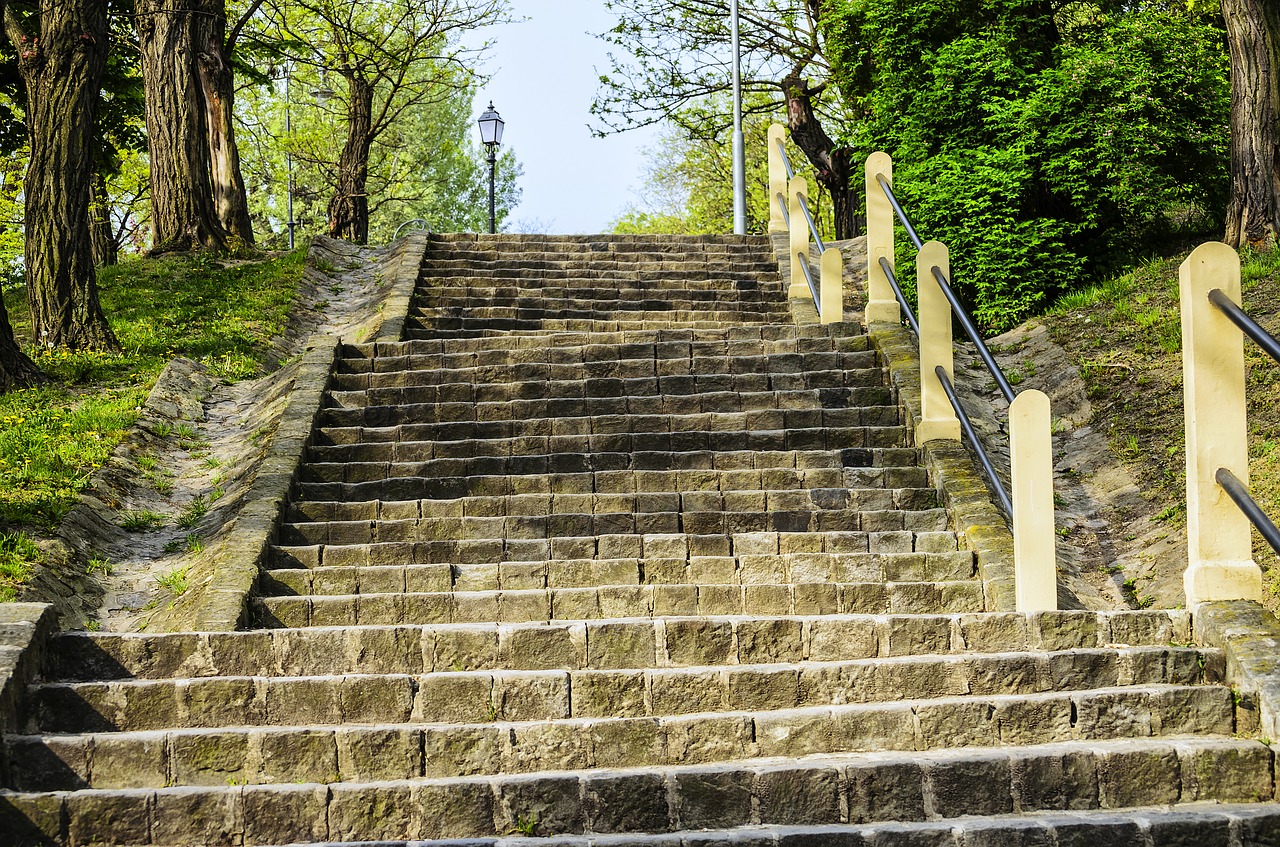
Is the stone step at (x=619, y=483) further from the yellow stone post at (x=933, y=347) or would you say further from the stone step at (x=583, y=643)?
the stone step at (x=583, y=643)

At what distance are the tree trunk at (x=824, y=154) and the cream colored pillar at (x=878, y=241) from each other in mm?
10117

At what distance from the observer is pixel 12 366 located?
403 inches

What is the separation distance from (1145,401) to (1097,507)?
4.28 feet

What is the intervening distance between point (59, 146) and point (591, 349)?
515cm

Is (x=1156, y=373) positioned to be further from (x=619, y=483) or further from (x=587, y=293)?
(x=587, y=293)

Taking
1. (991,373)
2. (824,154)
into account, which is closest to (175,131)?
(824,154)

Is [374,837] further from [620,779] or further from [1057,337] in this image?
[1057,337]

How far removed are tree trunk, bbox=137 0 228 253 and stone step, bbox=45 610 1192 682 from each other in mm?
11996

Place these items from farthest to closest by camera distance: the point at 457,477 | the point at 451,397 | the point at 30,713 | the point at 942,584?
the point at 451,397
the point at 457,477
the point at 942,584
the point at 30,713

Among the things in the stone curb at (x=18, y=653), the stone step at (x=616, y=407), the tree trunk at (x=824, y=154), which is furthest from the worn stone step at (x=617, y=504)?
the tree trunk at (x=824, y=154)

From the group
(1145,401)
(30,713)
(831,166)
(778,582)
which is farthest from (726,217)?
(30,713)

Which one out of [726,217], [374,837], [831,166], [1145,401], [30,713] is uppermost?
[726,217]

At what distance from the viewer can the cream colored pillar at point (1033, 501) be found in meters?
5.72

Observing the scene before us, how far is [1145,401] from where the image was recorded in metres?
9.45
